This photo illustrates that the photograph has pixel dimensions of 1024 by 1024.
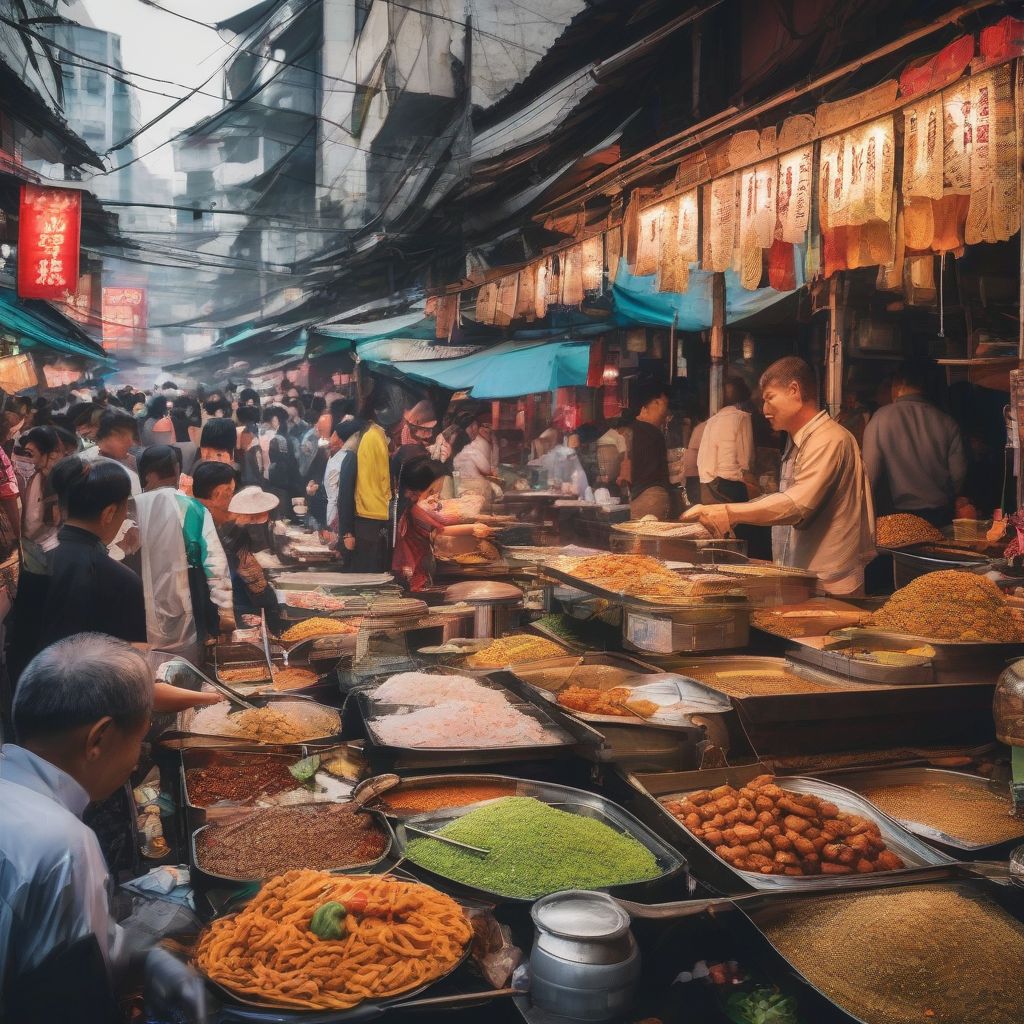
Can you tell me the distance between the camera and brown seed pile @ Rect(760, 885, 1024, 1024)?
7.34ft

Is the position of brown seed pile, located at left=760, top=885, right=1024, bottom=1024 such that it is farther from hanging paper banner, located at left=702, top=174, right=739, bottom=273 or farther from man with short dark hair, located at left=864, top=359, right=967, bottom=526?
man with short dark hair, located at left=864, top=359, right=967, bottom=526

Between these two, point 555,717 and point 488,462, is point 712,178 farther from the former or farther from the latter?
point 488,462

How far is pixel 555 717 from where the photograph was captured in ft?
12.9

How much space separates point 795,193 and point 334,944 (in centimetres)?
450

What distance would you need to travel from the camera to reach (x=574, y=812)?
10.7ft

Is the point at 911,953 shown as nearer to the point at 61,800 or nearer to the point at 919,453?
the point at 61,800

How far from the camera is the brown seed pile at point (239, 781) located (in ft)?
11.3

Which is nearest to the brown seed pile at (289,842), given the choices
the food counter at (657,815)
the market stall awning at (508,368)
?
the food counter at (657,815)

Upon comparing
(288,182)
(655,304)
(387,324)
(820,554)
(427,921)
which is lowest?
(427,921)

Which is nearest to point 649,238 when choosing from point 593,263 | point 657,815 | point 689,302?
point 593,263

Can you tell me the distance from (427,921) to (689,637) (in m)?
2.47

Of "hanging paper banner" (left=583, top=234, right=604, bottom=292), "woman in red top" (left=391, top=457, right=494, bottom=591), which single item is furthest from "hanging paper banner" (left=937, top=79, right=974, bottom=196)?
"woman in red top" (left=391, top=457, right=494, bottom=591)

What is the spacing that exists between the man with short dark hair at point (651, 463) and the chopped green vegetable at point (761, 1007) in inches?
274

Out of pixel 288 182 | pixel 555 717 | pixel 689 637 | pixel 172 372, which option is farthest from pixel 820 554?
pixel 172 372
